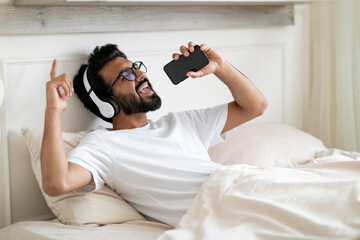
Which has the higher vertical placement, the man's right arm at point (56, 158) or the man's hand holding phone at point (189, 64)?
the man's hand holding phone at point (189, 64)

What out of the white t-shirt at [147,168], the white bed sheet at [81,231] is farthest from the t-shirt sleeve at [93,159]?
the white bed sheet at [81,231]

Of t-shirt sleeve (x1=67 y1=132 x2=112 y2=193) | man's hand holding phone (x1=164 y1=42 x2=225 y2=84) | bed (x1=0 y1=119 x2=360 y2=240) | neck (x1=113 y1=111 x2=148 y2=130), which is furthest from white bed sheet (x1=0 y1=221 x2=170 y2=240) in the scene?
man's hand holding phone (x1=164 y1=42 x2=225 y2=84)

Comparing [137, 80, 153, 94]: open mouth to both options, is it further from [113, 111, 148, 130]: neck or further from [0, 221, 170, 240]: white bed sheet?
[0, 221, 170, 240]: white bed sheet

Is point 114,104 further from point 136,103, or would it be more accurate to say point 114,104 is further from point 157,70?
point 157,70

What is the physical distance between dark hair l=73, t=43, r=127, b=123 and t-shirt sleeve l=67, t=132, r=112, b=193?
207mm

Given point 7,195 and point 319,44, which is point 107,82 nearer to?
point 7,195

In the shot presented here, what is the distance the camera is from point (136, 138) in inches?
71.7

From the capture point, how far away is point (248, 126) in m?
2.39

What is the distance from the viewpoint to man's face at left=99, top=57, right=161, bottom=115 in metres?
1.87

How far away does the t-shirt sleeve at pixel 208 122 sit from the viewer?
6.46 ft

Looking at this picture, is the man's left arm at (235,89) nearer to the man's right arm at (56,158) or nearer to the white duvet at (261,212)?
the white duvet at (261,212)

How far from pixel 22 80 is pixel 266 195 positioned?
35.4 inches

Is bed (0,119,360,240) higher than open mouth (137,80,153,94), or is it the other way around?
open mouth (137,80,153,94)

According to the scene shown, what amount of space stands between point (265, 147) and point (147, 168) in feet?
2.09
